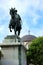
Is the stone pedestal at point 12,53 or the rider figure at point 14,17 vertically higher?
the rider figure at point 14,17

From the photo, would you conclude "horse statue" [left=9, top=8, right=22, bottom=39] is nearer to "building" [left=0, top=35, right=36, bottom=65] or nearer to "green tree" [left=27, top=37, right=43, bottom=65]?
"building" [left=0, top=35, right=36, bottom=65]

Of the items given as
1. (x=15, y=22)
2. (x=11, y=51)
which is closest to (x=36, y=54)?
(x=11, y=51)

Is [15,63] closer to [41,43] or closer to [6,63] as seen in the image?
[6,63]

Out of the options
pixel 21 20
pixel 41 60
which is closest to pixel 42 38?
pixel 41 60

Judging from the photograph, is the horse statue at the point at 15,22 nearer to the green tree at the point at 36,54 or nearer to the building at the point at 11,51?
the building at the point at 11,51

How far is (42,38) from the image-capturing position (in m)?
40.7

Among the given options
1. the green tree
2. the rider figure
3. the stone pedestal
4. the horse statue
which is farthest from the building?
the green tree

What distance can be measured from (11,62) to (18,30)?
2.29 metres

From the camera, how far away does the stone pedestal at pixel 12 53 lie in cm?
1931

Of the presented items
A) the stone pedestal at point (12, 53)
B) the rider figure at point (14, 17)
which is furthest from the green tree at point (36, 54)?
the rider figure at point (14, 17)

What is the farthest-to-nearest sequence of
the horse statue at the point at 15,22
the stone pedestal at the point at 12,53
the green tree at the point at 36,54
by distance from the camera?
the green tree at the point at 36,54, the horse statue at the point at 15,22, the stone pedestal at the point at 12,53

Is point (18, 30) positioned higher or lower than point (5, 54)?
higher

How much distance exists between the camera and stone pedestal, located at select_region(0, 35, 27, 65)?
19.3 metres

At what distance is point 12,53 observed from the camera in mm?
19438
